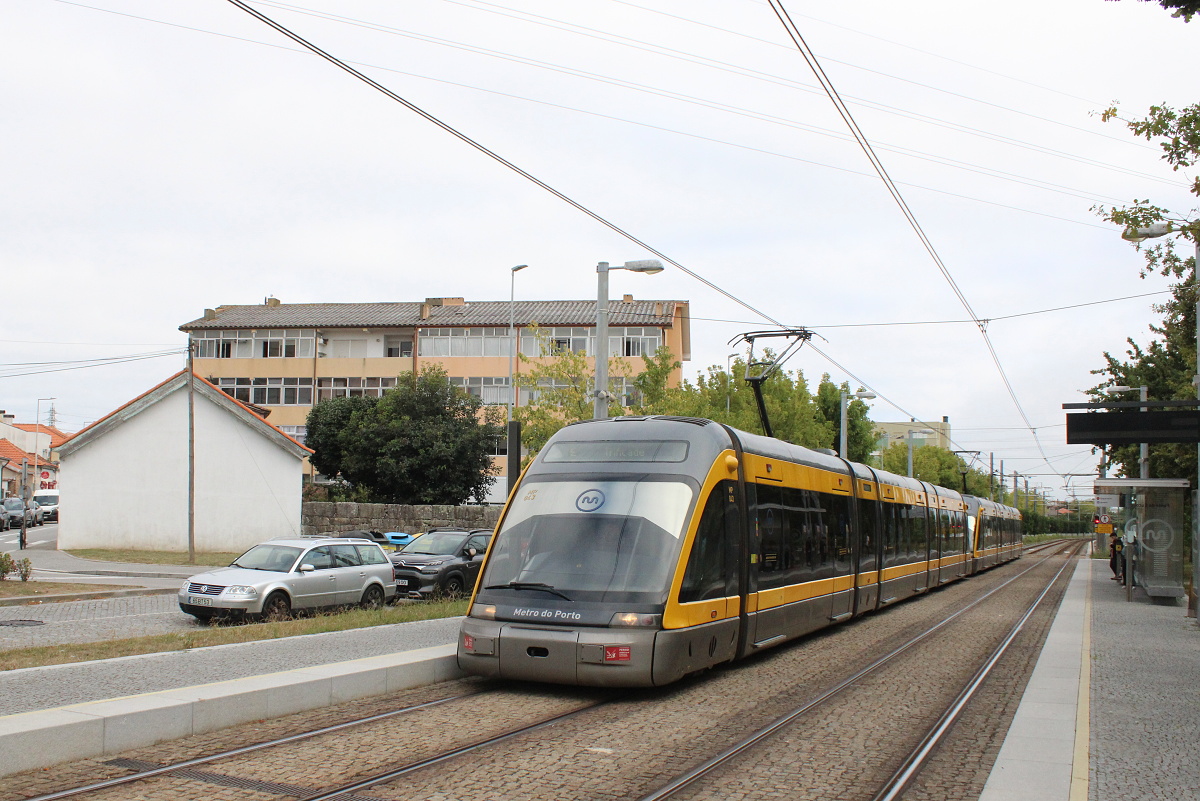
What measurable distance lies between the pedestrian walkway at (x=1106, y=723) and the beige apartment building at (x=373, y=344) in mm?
44141

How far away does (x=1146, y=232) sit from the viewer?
524 inches

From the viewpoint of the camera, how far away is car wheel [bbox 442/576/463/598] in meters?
21.0

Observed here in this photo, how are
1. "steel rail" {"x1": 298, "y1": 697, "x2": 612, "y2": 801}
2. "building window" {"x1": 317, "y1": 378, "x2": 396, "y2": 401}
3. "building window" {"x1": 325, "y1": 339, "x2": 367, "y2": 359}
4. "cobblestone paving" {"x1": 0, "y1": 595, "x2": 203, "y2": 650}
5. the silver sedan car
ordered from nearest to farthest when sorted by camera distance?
"steel rail" {"x1": 298, "y1": 697, "x2": 612, "y2": 801} < "cobblestone paving" {"x1": 0, "y1": 595, "x2": 203, "y2": 650} < the silver sedan car < "building window" {"x1": 317, "y1": 378, "x2": 396, "y2": 401} < "building window" {"x1": 325, "y1": 339, "x2": 367, "y2": 359}

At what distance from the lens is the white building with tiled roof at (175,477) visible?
121 feet

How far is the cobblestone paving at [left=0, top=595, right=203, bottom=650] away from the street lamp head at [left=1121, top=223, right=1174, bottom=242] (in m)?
14.6

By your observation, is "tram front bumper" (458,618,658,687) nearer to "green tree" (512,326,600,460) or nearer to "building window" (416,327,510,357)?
"green tree" (512,326,600,460)

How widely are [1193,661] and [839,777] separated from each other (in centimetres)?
894

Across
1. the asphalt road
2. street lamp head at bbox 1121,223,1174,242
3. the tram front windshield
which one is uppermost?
street lamp head at bbox 1121,223,1174,242

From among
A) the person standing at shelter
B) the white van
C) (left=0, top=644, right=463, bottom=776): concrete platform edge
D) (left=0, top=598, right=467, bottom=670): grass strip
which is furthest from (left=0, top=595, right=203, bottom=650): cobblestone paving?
the white van

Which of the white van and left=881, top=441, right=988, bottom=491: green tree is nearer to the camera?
the white van

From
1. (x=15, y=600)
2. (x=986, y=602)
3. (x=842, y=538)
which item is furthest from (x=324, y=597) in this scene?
(x=986, y=602)

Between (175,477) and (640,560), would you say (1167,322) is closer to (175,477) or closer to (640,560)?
(640,560)

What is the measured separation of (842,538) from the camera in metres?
16.4

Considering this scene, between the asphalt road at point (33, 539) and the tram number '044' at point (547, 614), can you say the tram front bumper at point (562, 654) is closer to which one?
the tram number '044' at point (547, 614)
